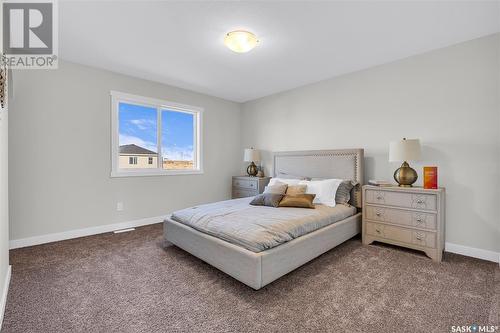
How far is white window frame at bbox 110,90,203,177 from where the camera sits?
3.66m

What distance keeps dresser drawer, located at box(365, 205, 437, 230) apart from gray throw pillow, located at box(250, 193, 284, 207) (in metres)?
1.19

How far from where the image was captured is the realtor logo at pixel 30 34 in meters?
2.17

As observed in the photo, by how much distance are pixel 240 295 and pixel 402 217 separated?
2154 millimetres

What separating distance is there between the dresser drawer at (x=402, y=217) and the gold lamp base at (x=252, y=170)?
2.39 m

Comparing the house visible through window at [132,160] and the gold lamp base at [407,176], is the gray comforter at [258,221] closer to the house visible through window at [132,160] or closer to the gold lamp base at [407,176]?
the gold lamp base at [407,176]

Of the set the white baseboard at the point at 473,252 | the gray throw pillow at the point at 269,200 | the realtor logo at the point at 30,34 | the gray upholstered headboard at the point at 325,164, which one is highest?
the realtor logo at the point at 30,34

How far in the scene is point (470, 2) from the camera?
2.06 metres

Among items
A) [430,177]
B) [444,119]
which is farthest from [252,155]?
[444,119]

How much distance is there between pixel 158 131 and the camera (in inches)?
167

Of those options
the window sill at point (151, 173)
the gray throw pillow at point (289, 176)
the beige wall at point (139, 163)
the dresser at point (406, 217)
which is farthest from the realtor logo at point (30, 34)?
the dresser at point (406, 217)

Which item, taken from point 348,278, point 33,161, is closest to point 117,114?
point 33,161

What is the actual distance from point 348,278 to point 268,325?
102cm

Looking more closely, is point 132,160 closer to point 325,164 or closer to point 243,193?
point 243,193

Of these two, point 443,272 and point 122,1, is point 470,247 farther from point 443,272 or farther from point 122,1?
point 122,1
